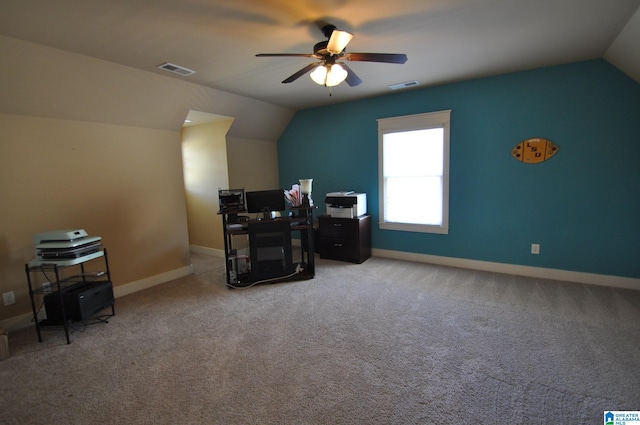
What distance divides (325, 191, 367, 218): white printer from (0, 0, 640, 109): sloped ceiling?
1759 millimetres

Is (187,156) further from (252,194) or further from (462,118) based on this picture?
(462,118)

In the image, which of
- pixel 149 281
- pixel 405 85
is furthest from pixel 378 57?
pixel 149 281

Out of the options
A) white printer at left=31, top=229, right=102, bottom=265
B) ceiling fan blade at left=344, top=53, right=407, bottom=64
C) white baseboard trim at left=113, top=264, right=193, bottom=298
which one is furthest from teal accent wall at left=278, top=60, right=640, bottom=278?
white printer at left=31, top=229, right=102, bottom=265

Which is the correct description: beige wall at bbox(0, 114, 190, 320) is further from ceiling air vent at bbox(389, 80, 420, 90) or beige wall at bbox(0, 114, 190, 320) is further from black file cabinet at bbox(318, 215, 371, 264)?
ceiling air vent at bbox(389, 80, 420, 90)

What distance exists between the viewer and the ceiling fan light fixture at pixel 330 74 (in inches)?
97.9

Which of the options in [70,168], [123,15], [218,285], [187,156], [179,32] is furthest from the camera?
[187,156]

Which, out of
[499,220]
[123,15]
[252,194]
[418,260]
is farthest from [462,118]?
[123,15]

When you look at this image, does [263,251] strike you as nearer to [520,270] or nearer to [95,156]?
[95,156]

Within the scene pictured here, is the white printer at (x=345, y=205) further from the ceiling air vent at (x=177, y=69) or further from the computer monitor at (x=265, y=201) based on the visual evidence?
the ceiling air vent at (x=177, y=69)

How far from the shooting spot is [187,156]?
5.41m

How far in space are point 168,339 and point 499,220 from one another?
160 inches

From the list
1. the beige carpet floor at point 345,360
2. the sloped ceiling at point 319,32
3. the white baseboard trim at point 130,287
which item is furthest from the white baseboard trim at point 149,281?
the sloped ceiling at point 319,32

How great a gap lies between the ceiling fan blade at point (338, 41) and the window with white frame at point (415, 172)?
7.84 ft

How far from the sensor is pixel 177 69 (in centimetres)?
313
